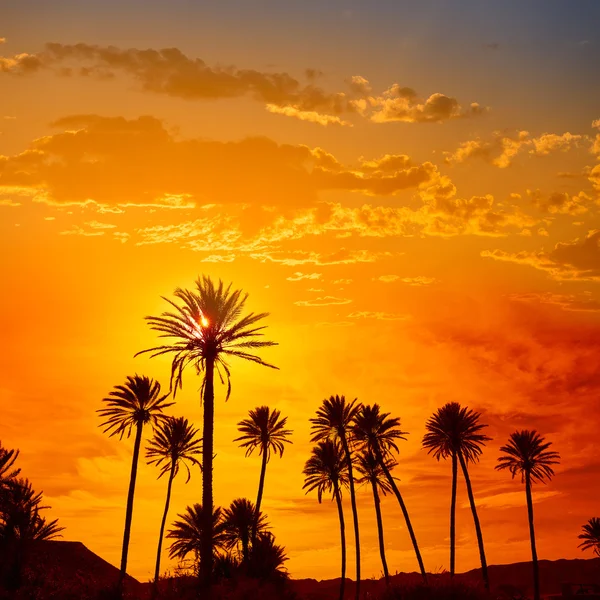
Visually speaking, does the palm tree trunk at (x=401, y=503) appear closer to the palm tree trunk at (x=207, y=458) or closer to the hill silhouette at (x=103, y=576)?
the hill silhouette at (x=103, y=576)

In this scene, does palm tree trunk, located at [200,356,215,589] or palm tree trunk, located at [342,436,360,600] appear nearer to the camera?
palm tree trunk, located at [200,356,215,589]

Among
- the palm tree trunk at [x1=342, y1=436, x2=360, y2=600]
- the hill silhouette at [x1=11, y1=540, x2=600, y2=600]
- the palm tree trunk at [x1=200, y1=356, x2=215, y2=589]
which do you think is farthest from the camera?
the palm tree trunk at [x1=342, y1=436, x2=360, y2=600]

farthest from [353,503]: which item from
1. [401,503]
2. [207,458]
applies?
[207,458]

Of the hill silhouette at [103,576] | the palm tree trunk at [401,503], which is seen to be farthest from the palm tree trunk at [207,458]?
the palm tree trunk at [401,503]

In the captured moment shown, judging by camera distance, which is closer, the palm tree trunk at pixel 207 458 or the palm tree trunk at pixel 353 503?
the palm tree trunk at pixel 207 458

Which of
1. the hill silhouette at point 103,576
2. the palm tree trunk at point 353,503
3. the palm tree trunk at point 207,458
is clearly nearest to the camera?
the palm tree trunk at point 207,458

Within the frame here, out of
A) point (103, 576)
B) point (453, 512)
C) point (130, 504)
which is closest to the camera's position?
point (130, 504)

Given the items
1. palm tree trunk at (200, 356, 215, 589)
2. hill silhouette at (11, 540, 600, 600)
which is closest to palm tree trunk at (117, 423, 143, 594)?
hill silhouette at (11, 540, 600, 600)

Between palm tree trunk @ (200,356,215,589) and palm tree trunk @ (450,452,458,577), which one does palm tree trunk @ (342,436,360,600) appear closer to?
palm tree trunk @ (450,452,458,577)

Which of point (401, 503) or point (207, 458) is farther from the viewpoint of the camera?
point (401, 503)

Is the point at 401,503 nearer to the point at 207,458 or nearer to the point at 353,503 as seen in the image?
the point at 353,503

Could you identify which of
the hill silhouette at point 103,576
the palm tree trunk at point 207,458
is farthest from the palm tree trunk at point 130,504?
the palm tree trunk at point 207,458

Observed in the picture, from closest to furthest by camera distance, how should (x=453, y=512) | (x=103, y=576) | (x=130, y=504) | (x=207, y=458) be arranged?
(x=207, y=458) → (x=130, y=504) → (x=453, y=512) → (x=103, y=576)

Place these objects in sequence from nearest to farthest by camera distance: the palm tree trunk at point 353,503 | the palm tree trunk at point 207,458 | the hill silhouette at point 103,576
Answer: the palm tree trunk at point 207,458, the hill silhouette at point 103,576, the palm tree trunk at point 353,503
